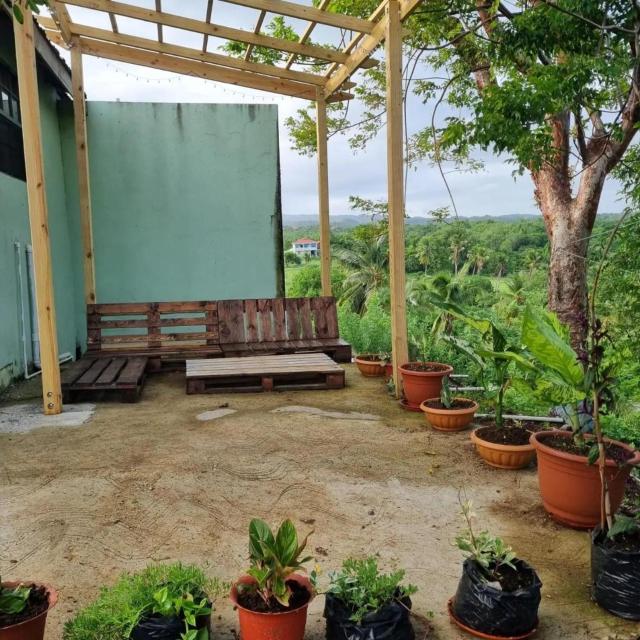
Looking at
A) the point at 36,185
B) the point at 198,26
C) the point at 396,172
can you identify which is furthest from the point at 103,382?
the point at 198,26

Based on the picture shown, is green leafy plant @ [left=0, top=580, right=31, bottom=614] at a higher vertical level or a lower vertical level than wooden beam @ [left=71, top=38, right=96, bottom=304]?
lower

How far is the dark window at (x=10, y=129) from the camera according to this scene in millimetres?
6273

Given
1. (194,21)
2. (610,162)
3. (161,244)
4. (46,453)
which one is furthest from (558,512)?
(610,162)

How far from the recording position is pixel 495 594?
2.09m

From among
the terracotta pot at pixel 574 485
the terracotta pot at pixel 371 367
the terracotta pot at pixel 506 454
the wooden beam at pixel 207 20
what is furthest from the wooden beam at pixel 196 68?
the terracotta pot at pixel 574 485

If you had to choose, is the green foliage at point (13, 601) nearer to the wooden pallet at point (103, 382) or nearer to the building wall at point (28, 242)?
the wooden pallet at point (103, 382)

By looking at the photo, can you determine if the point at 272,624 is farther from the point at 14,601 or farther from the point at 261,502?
the point at 261,502

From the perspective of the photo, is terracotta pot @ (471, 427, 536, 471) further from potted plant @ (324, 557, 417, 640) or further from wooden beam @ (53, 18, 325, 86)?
wooden beam @ (53, 18, 325, 86)

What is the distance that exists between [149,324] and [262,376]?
2.04m

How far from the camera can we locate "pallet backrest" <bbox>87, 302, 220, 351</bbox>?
7.18 metres

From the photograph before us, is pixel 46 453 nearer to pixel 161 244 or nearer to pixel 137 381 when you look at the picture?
pixel 137 381

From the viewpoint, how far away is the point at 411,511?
10.6 feet

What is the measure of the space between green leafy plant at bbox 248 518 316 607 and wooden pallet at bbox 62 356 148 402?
13.2 feet

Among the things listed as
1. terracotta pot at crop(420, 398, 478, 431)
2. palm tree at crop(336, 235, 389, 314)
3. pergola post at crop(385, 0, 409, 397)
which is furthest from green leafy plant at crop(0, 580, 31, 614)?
palm tree at crop(336, 235, 389, 314)
